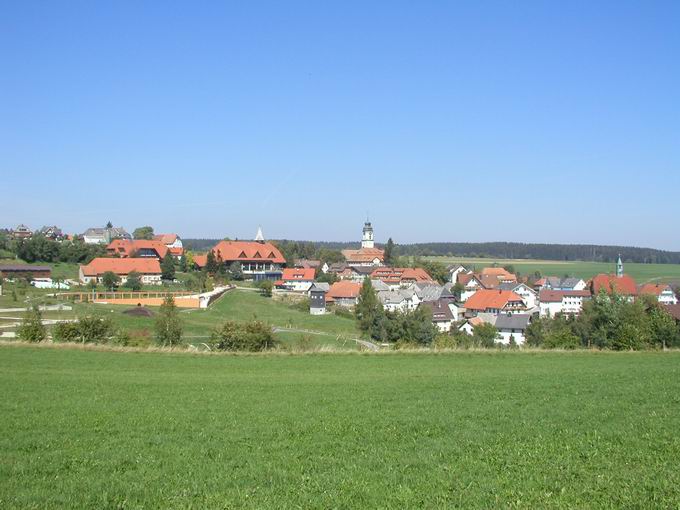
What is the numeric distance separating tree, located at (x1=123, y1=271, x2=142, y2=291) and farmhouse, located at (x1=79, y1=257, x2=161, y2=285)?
5.53 ft

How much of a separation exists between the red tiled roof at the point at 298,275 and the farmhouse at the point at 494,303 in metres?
28.7

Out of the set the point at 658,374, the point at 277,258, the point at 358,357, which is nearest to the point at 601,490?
the point at 658,374

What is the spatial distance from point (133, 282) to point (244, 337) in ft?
173

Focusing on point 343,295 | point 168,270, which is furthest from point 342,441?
point 168,270

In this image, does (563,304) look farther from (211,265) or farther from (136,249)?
(136,249)

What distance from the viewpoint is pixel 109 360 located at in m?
26.2

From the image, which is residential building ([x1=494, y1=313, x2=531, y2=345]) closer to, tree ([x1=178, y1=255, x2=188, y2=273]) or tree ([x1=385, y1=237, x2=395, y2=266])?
tree ([x1=178, y1=255, x2=188, y2=273])

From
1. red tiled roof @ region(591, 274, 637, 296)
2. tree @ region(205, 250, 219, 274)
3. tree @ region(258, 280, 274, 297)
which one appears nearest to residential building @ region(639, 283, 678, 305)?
red tiled roof @ region(591, 274, 637, 296)

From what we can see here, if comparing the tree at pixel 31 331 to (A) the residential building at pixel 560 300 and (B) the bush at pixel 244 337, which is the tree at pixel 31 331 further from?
(A) the residential building at pixel 560 300

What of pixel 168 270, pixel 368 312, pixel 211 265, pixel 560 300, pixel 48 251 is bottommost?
pixel 560 300

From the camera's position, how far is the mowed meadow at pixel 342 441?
796cm

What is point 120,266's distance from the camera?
9025 centimetres

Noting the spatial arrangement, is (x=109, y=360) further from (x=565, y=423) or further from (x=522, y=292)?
(x=522, y=292)

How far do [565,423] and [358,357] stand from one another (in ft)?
57.0
